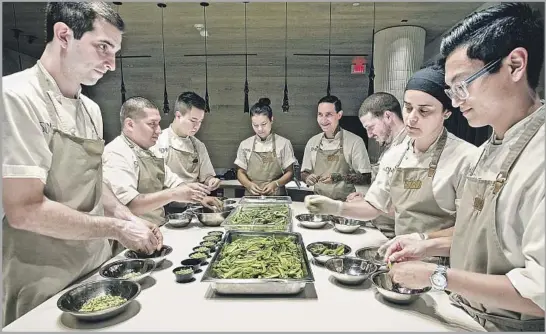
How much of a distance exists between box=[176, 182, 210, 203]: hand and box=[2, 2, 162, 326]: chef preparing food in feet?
2.78

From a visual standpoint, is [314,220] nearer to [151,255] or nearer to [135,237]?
[151,255]

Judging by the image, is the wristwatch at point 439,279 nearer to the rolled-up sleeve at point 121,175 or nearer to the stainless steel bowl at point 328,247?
the stainless steel bowl at point 328,247

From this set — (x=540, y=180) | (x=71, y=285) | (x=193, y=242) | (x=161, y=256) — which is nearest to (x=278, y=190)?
(x=193, y=242)

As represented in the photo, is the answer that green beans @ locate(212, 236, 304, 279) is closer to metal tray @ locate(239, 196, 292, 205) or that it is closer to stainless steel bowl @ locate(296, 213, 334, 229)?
stainless steel bowl @ locate(296, 213, 334, 229)

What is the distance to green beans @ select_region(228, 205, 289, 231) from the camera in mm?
2258

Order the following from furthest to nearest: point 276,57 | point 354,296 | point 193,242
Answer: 1. point 276,57
2. point 193,242
3. point 354,296

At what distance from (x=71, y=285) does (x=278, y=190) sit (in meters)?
2.94

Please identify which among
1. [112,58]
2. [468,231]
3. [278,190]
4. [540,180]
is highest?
[112,58]

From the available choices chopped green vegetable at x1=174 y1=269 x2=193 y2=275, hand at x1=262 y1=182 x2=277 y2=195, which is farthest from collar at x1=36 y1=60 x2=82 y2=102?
hand at x1=262 y1=182 x2=277 y2=195

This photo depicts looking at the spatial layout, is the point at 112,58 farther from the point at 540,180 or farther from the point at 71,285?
the point at 540,180

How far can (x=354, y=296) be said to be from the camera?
1.39 m

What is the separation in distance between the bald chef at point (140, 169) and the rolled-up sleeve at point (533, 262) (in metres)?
2.08

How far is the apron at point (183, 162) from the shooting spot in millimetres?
3604

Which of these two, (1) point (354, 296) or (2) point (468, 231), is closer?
(2) point (468, 231)
